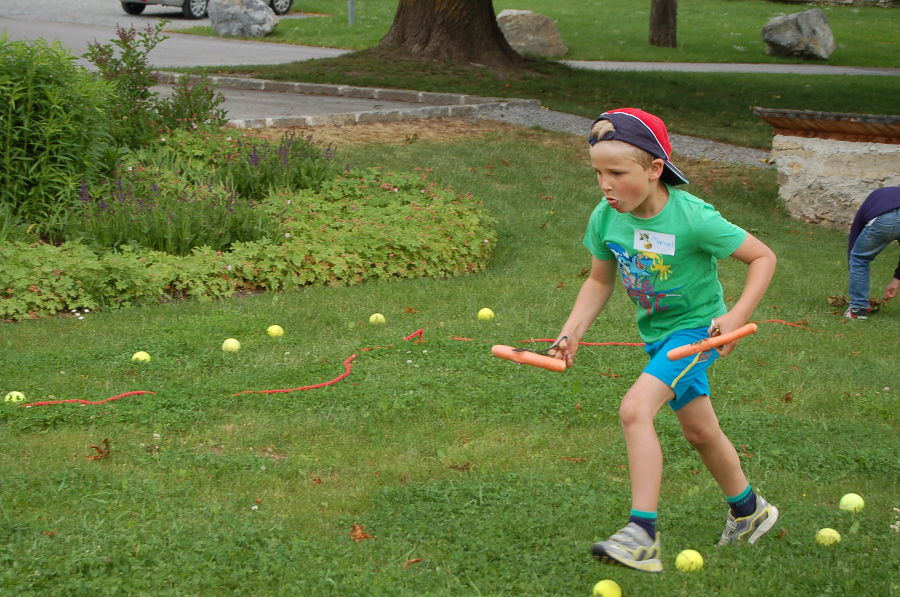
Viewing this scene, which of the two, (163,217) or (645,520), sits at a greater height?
(163,217)

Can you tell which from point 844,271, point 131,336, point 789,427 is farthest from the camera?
point 844,271

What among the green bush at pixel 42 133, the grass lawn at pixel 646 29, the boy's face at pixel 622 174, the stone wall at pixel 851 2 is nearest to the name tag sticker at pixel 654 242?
the boy's face at pixel 622 174

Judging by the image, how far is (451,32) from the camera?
16.8 m

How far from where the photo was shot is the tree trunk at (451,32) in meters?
16.6

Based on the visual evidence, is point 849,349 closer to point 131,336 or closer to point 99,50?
point 131,336

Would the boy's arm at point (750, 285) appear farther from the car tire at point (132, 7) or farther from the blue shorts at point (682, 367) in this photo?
the car tire at point (132, 7)

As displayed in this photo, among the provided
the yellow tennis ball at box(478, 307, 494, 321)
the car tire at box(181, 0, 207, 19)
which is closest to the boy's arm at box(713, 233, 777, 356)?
the yellow tennis ball at box(478, 307, 494, 321)

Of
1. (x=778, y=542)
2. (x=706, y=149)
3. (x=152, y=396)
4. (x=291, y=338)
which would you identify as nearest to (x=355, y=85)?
(x=706, y=149)

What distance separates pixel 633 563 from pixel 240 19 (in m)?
24.6

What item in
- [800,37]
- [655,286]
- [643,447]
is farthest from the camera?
[800,37]

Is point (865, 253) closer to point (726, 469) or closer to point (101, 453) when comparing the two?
point (726, 469)

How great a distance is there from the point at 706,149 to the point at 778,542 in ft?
33.2

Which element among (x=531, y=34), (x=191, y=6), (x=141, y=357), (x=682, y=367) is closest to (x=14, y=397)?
(x=141, y=357)

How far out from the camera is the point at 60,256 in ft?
23.6
